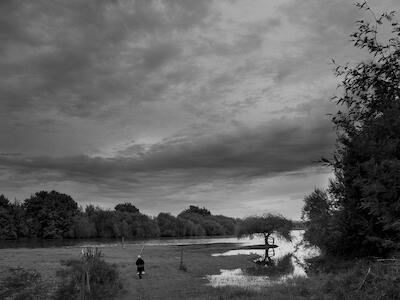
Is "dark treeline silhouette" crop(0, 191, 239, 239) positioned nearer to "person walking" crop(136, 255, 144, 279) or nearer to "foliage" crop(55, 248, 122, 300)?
"person walking" crop(136, 255, 144, 279)

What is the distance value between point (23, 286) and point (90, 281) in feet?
12.8

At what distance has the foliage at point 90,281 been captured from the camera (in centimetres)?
2533

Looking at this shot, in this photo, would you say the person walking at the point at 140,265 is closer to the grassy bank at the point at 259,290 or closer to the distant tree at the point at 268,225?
the grassy bank at the point at 259,290

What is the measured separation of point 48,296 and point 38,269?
7.85 m

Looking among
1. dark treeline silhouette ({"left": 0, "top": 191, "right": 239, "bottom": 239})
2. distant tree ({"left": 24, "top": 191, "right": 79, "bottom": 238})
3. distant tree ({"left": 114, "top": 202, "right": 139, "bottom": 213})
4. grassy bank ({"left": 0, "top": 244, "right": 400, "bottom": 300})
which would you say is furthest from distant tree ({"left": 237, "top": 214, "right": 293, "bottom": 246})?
distant tree ({"left": 114, "top": 202, "right": 139, "bottom": 213})

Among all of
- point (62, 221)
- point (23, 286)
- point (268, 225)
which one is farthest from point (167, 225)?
point (23, 286)

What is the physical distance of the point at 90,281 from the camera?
27.4 m

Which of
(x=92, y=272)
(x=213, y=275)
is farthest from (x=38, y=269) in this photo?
(x=213, y=275)

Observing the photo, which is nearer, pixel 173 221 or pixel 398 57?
pixel 398 57

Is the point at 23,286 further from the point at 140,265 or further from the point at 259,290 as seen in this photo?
the point at 259,290

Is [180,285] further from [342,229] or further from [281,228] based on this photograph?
[281,228]

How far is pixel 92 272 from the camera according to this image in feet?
92.3

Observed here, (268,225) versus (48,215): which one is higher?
(48,215)

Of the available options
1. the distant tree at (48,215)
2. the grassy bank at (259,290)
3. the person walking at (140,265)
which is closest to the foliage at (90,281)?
the grassy bank at (259,290)
